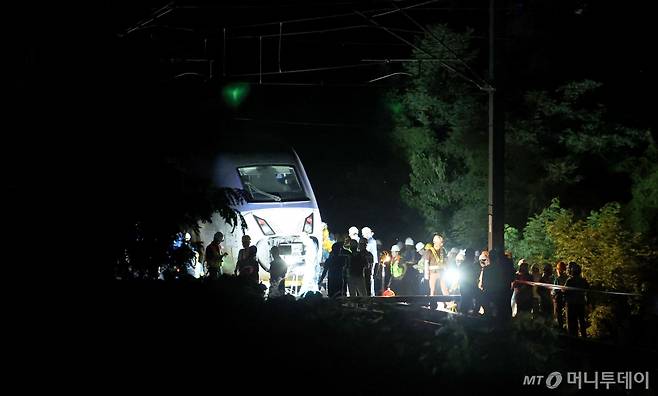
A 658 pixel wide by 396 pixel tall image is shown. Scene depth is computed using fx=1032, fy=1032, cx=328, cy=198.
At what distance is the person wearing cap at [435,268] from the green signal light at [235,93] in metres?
23.4

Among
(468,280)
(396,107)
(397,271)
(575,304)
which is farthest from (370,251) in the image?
(396,107)

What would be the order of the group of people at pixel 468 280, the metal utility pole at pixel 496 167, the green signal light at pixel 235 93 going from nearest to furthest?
1. the group of people at pixel 468 280
2. the metal utility pole at pixel 496 167
3. the green signal light at pixel 235 93

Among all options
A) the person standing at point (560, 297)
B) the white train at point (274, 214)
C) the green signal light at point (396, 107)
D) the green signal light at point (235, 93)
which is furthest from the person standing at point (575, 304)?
the green signal light at point (235, 93)

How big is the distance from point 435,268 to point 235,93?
26.7 m

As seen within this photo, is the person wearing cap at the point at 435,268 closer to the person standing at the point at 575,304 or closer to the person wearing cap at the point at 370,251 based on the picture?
the person wearing cap at the point at 370,251

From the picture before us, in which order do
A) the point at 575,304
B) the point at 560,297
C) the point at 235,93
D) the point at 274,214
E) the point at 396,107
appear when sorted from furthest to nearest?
the point at 235,93
the point at 396,107
the point at 274,214
the point at 560,297
the point at 575,304

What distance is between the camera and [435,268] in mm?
23766

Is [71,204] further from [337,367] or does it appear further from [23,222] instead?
[337,367]

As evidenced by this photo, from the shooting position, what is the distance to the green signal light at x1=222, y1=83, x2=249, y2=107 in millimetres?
46513

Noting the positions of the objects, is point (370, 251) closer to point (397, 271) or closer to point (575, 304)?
point (397, 271)

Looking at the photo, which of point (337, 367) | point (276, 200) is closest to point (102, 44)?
point (337, 367)

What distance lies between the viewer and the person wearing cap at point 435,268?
77.9 ft

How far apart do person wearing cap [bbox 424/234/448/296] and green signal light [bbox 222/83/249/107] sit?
76.8ft

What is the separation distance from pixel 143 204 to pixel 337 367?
427 cm
